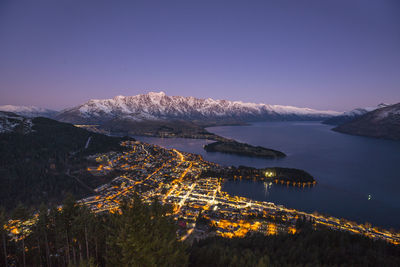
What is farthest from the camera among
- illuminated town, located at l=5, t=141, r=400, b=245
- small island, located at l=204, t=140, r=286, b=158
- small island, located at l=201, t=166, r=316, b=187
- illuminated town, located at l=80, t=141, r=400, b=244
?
small island, located at l=204, t=140, r=286, b=158

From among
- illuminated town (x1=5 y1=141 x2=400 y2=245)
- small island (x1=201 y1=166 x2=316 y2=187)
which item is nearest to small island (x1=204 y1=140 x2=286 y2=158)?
small island (x1=201 y1=166 x2=316 y2=187)

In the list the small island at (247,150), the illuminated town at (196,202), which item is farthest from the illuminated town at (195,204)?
the small island at (247,150)

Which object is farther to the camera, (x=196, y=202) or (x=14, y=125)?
(x=14, y=125)

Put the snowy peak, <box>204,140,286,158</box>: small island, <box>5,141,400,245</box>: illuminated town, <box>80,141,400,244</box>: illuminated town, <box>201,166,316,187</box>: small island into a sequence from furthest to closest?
1. <box>204,140,286,158</box>: small island
2. the snowy peak
3. <box>201,166,316,187</box>: small island
4. <box>80,141,400,244</box>: illuminated town
5. <box>5,141,400,245</box>: illuminated town

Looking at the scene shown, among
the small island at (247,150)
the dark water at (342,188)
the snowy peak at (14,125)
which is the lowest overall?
the dark water at (342,188)

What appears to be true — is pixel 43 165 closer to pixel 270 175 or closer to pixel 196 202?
pixel 196 202

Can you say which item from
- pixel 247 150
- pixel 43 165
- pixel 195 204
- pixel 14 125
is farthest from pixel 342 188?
pixel 14 125

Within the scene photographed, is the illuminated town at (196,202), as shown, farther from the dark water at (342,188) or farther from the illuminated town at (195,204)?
the dark water at (342,188)

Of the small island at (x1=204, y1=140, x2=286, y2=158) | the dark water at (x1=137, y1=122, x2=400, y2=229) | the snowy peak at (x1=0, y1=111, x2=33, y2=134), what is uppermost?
the snowy peak at (x1=0, y1=111, x2=33, y2=134)

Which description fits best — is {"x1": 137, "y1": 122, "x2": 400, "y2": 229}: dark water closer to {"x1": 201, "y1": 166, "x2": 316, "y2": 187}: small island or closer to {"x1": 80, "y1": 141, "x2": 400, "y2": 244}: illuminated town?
{"x1": 201, "y1": 166, "x2": 316, "y2": 187}: small island
